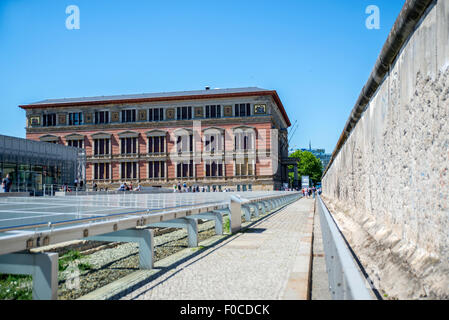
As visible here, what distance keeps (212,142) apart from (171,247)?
6141 cm

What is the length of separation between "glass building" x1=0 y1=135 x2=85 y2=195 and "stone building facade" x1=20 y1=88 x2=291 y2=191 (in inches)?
823

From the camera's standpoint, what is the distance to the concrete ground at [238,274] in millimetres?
5359

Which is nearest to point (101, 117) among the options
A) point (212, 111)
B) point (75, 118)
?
point (75, 118)

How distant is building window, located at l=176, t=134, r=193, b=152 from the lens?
7231 cm

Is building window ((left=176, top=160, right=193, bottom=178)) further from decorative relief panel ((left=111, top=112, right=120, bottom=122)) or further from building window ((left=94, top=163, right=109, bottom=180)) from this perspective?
decorative relief panel ((left=111, top=112, right=120, bottom=122))

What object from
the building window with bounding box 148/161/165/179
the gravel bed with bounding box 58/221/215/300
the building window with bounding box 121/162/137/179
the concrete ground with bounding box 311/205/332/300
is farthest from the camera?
the building window with bounding box 121/162/137/179

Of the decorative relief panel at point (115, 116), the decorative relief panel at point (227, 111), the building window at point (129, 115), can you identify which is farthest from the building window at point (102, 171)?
the decorative relief panel at point (227, 111)

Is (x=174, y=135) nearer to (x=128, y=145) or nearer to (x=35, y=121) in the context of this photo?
(x=128, y=145)

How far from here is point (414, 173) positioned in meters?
4.48

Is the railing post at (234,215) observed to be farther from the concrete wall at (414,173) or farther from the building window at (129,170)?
the building window at (129,170)

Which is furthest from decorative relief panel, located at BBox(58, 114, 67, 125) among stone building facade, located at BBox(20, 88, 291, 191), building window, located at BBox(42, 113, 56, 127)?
building window, located at BBox(42, 113, 56, 127)
